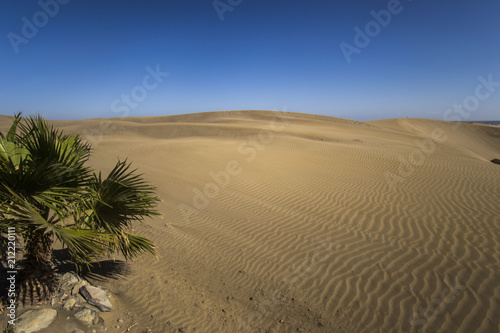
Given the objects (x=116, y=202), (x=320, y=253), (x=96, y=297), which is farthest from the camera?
(x=320, y=253)

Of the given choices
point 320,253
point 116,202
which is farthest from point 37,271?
point 320,253

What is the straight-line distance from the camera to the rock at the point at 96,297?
145 inches

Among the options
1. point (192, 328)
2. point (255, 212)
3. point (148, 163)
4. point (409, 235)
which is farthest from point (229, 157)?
point (192, 328)

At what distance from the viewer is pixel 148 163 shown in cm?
1362

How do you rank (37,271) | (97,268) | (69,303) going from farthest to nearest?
(97,268), (69,303), (37,271)

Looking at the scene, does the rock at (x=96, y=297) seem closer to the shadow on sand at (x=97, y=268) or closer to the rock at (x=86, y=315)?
the rock at (x=86, y=315)

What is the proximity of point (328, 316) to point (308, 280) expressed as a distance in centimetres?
87

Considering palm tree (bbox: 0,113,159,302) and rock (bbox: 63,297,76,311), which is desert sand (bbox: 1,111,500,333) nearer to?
rock (bbox: 63,297,76,311)

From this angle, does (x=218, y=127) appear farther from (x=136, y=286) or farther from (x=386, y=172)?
(x=136, y=286)

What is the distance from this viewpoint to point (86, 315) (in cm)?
334

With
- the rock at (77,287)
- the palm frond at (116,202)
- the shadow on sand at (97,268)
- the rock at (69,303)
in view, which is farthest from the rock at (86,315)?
the palm frond at (116,202)

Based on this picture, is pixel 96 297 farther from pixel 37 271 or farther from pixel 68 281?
pixel 37 271

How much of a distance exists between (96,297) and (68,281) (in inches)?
22.5

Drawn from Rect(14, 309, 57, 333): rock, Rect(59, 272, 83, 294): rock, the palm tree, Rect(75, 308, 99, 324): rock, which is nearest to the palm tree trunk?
the palm tree
